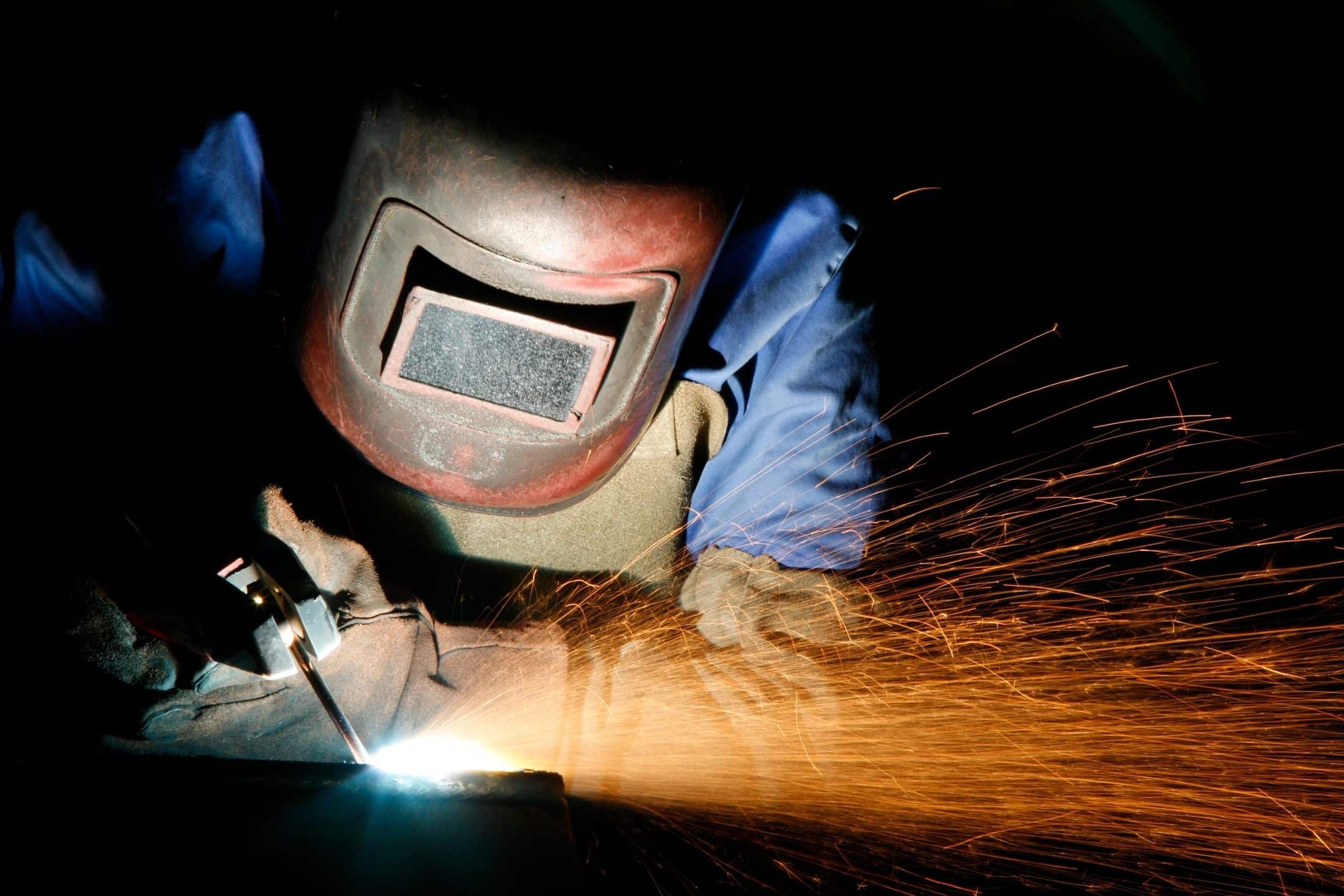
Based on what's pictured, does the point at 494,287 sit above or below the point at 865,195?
below

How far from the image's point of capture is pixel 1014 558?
9.75ft

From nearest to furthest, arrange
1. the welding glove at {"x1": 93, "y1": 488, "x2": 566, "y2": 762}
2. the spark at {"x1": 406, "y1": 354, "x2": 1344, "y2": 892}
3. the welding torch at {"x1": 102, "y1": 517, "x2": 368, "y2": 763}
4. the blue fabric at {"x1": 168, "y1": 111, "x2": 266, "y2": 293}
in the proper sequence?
the welding torch at {"x1": 102, "y1": 517, "x2": 368, "y2": 763}
the welding glove at {"x1": 93, "y1": 488, "x2": 566, "y2": 762}
the blue fabric at {"x1": 168, "y1": 111, "x2": 266, "y2": 293}
the spark at {"x1": 406, "y1": 354, "x2": 1344, "y2": 892}

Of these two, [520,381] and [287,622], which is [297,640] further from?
[520,381]

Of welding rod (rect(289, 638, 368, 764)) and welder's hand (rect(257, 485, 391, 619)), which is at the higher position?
welder's hand (rect(257, 485, 391, 619))

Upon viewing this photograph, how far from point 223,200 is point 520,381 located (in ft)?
2.87

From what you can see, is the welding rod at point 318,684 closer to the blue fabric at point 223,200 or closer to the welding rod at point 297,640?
the welding rod at point 297,640

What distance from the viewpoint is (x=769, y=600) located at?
1.98 meters

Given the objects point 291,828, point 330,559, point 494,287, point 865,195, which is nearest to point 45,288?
point 330,559

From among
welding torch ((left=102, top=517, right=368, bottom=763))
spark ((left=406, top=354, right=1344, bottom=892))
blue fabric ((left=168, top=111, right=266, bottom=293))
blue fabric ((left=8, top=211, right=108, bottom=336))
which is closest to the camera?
welding torch ((left=102, top=517, right=368, bottom=763))

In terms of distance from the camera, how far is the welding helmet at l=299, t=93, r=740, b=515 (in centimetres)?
130

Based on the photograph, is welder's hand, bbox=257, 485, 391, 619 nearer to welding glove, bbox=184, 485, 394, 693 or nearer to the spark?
welding glove, bbox=184, 485, 394, 693

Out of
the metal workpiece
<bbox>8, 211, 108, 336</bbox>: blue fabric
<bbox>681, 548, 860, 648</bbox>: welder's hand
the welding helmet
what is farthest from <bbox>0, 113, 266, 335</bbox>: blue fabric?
<bbox>681, 548, 860, 648</bbox>: welder's hand

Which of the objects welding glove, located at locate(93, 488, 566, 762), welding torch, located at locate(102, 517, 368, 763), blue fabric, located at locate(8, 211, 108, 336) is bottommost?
welding glove, located at locate(93, 488, 566, 762)

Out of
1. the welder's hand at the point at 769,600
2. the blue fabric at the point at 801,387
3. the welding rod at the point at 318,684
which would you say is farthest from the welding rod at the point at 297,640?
the blue fabric at the point at 801,387
